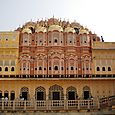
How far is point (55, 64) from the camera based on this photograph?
123ft

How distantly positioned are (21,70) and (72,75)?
255 inches

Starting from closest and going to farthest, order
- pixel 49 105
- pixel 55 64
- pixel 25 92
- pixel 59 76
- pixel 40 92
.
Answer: pixel 49 105, pixel 25 92, pixel 40 92, pixel 59 76, pixel 55 64

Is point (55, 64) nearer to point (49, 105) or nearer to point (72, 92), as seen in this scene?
point (72, 92)

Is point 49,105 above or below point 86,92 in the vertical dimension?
below

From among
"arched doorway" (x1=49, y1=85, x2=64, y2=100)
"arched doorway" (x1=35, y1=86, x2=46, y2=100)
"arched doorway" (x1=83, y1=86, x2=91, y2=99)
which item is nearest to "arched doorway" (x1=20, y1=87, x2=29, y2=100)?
"arched doorway" (x1=35, y1=86, x2=46, y2=100)

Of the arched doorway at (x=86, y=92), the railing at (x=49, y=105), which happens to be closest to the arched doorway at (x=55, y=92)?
the arched doorway at (x=86, y=92)

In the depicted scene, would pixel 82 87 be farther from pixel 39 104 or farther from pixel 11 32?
pixel 39 104

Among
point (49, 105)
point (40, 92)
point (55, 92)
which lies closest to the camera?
point (49, 105)

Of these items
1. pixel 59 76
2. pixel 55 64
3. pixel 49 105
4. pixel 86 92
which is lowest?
pixel 49 105

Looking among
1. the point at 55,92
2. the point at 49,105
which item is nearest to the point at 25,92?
the point at 55,92

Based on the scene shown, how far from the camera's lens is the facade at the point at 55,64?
35031 millimetres

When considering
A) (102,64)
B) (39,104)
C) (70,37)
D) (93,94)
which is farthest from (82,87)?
(39,104)

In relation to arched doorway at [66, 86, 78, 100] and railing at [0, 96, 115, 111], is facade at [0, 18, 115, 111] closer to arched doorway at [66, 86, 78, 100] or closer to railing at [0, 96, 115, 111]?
arched doorway at [66, 86, 78, 100]

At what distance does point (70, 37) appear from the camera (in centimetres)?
3947
